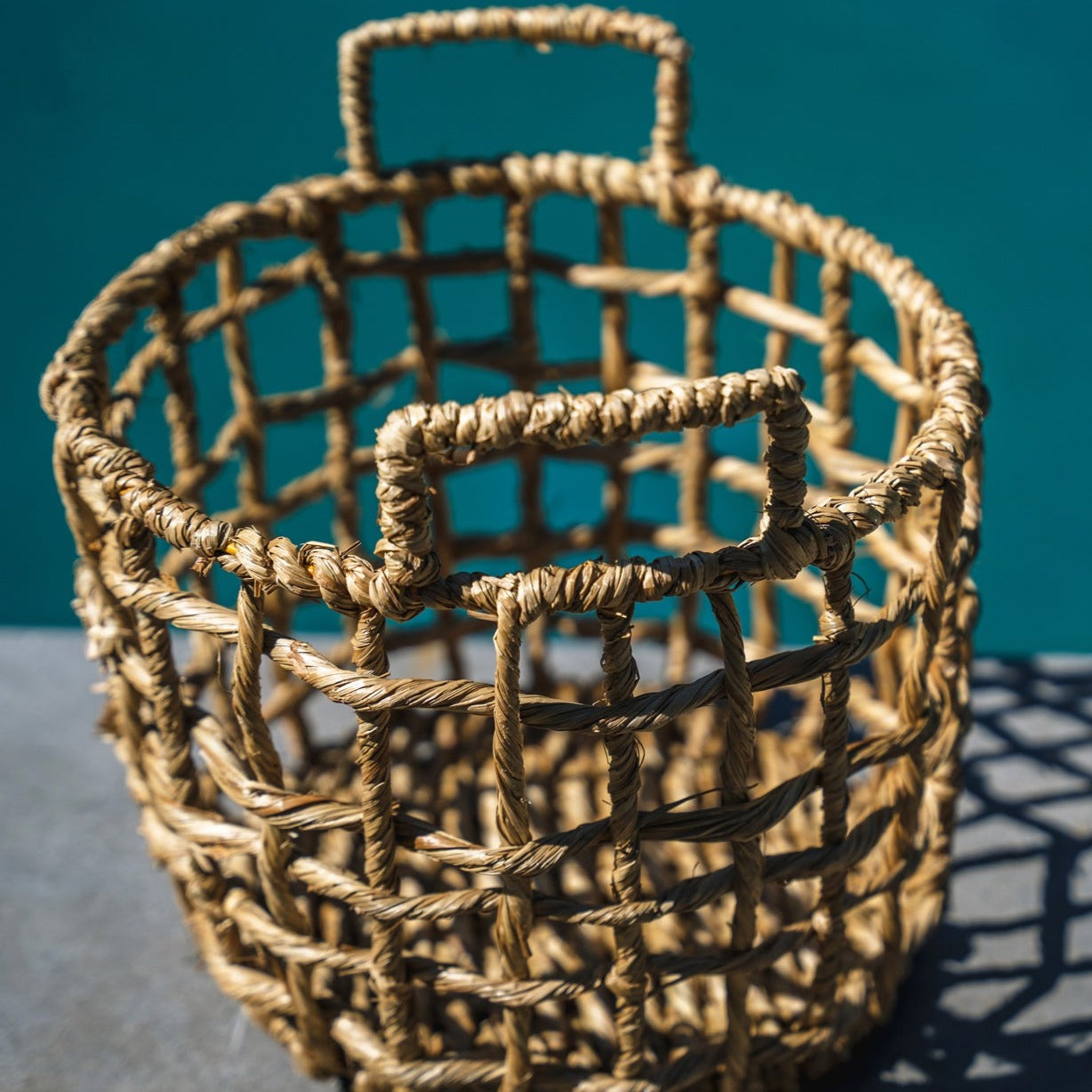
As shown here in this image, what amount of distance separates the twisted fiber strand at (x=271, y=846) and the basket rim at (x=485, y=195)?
3 centimetres

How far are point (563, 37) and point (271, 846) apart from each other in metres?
0.50

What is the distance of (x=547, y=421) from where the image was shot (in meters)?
0.39

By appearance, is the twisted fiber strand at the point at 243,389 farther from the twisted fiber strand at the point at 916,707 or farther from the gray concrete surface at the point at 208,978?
the twisted fiber strand at the point at 916,707

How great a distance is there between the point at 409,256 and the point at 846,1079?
0.59 metres

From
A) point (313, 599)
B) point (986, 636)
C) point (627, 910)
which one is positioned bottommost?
point (986, 636)

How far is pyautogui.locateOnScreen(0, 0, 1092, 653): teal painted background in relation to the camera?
3.00 ft

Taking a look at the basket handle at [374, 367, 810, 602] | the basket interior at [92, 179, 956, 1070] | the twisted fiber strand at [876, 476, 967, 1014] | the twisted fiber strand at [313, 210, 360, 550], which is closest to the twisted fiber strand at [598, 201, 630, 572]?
the basket interior at [92, 179, 956, 1070]

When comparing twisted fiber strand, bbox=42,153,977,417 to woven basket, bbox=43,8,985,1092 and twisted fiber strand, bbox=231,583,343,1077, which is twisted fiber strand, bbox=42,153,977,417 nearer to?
woven basket, bbox=43,8,985,1092

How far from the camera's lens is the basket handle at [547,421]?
0.39 meters

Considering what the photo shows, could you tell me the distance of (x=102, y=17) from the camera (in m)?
0.96

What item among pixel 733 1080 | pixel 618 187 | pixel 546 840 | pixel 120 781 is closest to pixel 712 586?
pixel 546 840

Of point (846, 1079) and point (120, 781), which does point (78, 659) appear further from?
point (846, 1079)

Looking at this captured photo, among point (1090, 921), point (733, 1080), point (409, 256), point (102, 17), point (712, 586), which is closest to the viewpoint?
point (712, 586)

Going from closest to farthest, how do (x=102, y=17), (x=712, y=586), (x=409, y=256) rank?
(x=712, y=586) → (x=409, y=256) → (x=102, y=17)
